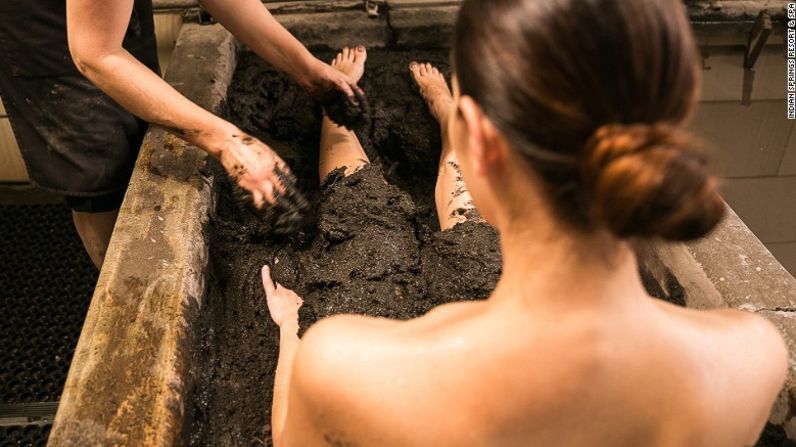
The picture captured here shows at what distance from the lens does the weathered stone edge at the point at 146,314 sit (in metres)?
1.37

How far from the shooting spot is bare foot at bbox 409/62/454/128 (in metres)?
2.71

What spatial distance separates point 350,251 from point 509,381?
110cm

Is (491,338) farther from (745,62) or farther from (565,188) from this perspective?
(745,62)

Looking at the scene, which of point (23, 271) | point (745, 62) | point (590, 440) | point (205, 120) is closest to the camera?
point (590, 440)

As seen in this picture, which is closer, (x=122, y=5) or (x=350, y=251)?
(x=122, y=5)

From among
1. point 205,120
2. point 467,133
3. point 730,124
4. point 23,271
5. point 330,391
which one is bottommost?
point 23,271

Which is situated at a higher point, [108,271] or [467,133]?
[467,133]

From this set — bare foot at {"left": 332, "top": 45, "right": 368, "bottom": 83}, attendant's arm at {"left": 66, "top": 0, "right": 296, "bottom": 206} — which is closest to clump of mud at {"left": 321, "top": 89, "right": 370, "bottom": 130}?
bare foot at {"left": 332, "top": 45, "right": 368, "bottom": 83}

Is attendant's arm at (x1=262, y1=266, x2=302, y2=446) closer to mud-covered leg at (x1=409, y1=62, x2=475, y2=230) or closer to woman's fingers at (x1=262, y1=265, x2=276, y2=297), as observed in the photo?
woman's fingers at (x1=262, y1=265, x2=276, y2=297)

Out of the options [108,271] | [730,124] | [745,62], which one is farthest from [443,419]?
[745,62]

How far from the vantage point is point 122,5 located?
1734 millimetres

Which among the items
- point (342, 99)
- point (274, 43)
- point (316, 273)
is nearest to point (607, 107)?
point (316, 273)

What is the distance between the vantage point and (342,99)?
2.54 m

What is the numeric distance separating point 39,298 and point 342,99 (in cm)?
173
